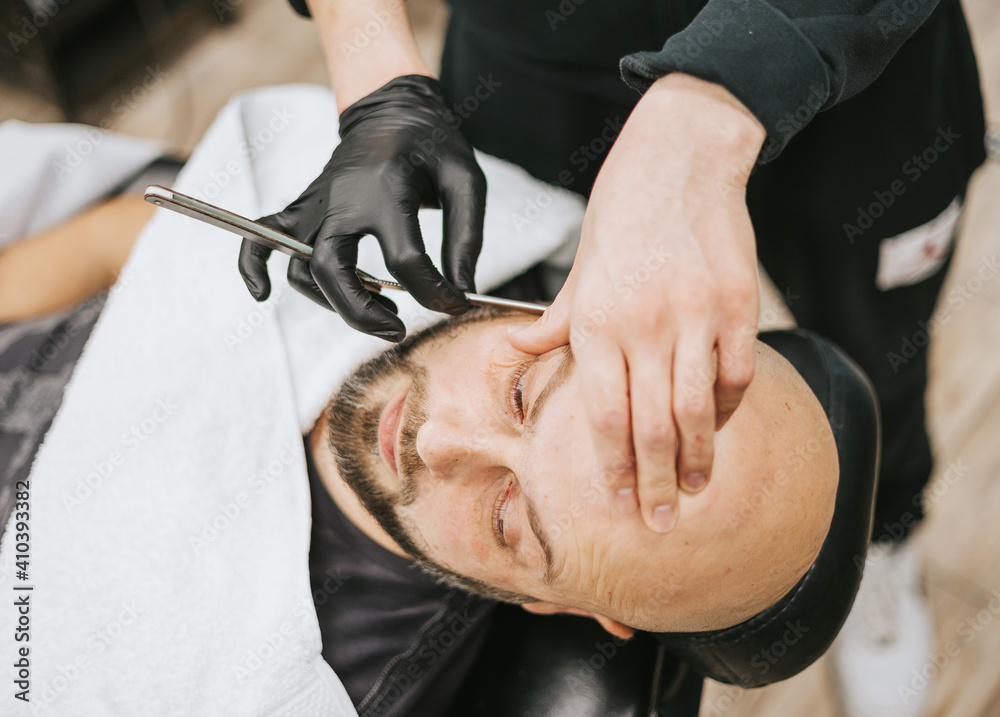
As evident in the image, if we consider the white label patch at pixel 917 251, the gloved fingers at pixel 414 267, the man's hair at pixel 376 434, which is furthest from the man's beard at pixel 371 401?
the white label patch at pixel 917 251

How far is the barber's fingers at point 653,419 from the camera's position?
588mm

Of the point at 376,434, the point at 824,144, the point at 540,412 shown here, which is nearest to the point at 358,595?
the point at 376,434

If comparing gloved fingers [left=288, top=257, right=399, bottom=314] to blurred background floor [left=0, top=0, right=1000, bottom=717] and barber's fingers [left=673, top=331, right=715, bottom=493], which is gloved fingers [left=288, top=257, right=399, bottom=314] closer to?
barber's fingers [left=673, top=331, right=715, bottom=493]

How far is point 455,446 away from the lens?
845 millimetres

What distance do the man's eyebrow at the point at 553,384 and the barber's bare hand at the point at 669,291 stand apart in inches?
4.7

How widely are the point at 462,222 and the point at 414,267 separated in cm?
11

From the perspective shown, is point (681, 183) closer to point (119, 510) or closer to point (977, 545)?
point (119, 510)

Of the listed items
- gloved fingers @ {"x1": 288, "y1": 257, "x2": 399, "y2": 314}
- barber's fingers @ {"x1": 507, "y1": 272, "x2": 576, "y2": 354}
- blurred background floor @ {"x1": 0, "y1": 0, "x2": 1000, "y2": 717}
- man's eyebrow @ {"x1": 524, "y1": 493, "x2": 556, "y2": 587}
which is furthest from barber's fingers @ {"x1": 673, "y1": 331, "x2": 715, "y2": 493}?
blurred background floor @ {"x1": 0, "y1": 0, "x2": 1000, "y2": 717}

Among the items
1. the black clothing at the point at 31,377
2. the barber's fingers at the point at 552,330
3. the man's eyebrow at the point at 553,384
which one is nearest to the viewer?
the barber's fingers at the point at 552,330

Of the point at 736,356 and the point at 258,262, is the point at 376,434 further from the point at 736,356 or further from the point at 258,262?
the point at 736,356

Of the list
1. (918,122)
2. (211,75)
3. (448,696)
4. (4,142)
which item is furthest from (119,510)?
(211,75)

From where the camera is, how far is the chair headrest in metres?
0.85

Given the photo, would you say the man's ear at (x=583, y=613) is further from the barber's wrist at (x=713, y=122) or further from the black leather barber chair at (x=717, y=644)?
the barber's wrist at (x=713, y=122)

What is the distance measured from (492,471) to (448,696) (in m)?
0.43
